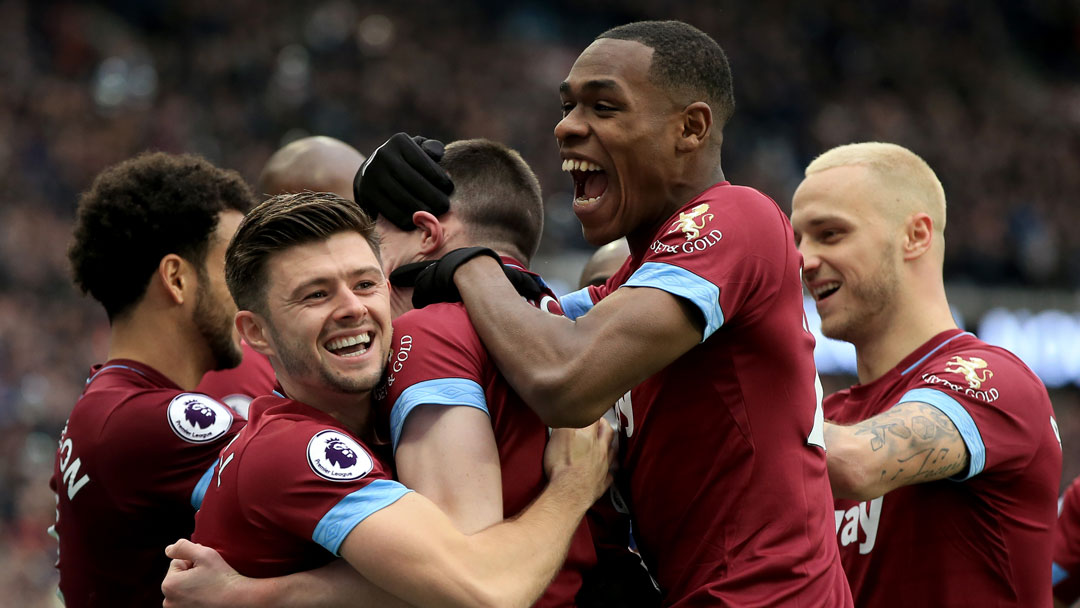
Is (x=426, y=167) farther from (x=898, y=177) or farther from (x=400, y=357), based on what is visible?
(x=898, y=177)

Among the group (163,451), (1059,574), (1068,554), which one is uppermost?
(163,451)

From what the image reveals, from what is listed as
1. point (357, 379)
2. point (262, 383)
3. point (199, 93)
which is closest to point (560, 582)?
point (357, 379)

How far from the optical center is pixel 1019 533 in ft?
14.9

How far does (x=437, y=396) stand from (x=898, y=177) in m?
2.51

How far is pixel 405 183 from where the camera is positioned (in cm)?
388

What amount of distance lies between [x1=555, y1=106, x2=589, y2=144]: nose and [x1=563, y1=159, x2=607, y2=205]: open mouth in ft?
0.30

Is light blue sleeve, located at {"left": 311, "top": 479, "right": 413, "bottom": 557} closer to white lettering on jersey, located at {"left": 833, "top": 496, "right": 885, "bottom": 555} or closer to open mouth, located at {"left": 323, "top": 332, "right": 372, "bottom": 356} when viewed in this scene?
open mouth, located at {"left": 323, "top": 332, "right": 372, "bottom": 356}

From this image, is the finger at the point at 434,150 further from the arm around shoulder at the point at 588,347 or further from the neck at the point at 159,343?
the neck at the point at 159,343

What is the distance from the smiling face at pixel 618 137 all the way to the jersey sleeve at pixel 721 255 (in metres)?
0.21

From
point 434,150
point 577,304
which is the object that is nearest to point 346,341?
point 434,150

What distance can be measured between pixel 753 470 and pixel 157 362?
2.47 meters

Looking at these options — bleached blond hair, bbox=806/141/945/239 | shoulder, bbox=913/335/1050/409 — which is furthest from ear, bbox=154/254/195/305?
shoulder, bbox=913/335/1050/409

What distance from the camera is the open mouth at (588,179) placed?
3994 mm

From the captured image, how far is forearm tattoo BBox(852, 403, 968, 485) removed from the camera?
4.14 metres
